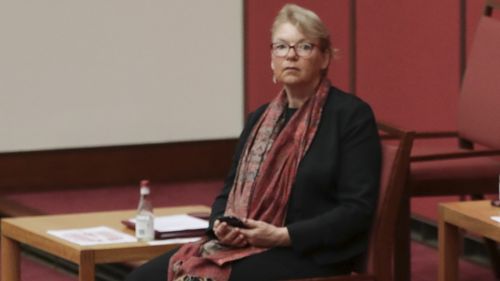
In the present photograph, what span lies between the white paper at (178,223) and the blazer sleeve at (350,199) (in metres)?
→ 0.51

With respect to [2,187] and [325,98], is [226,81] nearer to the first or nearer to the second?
[2,187]

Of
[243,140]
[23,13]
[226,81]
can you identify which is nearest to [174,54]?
[226,81]

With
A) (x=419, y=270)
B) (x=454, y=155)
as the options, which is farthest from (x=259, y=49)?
(x=454, y=155)

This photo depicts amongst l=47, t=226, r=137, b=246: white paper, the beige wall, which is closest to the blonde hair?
l=47, t=226, r=137, b=246: white paper

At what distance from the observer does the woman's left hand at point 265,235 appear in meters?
4.10

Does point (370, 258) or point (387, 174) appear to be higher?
point (387, 174)

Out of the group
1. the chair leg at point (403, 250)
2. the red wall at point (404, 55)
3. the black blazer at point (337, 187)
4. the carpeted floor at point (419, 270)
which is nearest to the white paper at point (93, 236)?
the black blazer at point (337, 187)

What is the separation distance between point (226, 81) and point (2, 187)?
1517 mm

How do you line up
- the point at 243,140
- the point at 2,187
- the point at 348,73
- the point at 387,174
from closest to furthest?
the point at 387,174 → the point at 243,140 → the point at 348,73 → the point at 2,187

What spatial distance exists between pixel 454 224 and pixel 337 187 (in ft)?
1.68

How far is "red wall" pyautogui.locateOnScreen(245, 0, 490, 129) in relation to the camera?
262 inches

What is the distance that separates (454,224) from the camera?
14.6 feet

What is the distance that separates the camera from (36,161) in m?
8.21

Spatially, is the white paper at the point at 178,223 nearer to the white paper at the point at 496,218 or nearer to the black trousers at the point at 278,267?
the black trousers at the point at 278,267
